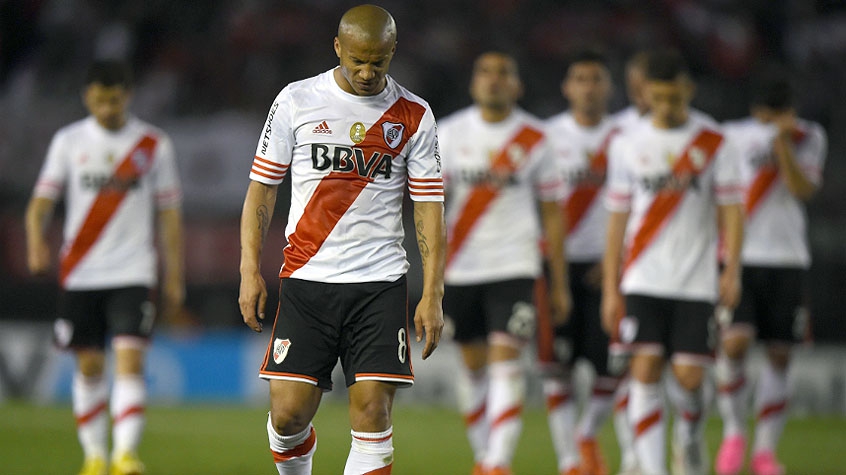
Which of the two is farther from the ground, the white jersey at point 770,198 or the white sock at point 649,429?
the white jersey at point 770,198

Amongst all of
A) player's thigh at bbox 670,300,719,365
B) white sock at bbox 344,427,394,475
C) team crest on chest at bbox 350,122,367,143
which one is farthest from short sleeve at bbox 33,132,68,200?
player's thigh at bbox 670,300,719,365

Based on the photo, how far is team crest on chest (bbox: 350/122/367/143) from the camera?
19.3 feet

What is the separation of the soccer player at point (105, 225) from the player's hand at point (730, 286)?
3650 mm

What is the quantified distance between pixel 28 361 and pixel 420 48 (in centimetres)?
695

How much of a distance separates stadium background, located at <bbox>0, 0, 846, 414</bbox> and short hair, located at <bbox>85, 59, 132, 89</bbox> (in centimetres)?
691

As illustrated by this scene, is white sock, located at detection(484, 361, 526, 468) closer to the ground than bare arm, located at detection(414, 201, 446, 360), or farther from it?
closer to the ground

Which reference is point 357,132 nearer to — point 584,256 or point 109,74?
point 109,74

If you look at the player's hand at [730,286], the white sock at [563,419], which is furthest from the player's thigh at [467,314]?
the player's hand at [730,286]

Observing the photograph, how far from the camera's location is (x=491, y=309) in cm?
891

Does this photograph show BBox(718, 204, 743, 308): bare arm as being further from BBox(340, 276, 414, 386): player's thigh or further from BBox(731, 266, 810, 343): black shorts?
BBox(340, 276, 414, 386): player's thigh

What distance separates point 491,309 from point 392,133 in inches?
126

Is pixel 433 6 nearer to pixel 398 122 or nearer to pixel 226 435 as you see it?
pixel 226 435

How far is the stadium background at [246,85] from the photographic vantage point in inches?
616

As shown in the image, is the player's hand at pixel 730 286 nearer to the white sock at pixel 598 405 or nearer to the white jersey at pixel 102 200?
the white sock at pixel 598 405
